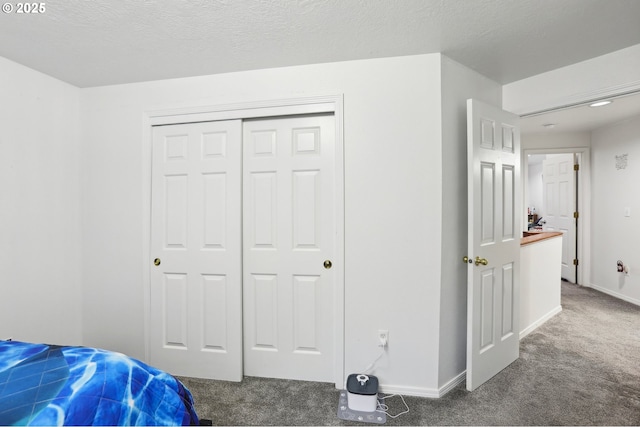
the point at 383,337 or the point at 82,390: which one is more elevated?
the point at 82,390

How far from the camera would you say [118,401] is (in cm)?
102

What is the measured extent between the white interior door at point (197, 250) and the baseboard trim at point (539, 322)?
8.61 ft

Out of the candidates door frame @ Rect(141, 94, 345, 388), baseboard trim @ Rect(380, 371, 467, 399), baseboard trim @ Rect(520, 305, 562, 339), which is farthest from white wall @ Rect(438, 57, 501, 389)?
baseboard trim @ Rect(520, 305, 562, 339)

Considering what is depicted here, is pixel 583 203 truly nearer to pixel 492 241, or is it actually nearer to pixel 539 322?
pixel 539 322

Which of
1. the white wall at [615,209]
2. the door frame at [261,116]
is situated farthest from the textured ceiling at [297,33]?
the white wall at [615,209]

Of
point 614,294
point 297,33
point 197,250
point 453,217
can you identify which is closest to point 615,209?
point 614,294

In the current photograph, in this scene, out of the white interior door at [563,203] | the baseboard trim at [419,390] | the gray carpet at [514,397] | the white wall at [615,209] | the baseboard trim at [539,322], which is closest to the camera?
the gray carpet at [514,397]

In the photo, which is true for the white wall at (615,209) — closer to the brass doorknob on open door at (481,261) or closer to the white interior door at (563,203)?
the white interior door at (563,203)

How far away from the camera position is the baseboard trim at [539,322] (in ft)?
9.43

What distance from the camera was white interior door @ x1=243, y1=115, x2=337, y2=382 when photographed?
219 cm

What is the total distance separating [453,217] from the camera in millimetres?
2082

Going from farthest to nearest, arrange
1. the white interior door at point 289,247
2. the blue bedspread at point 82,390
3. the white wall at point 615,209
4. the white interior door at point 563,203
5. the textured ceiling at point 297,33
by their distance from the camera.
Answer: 1. the white interior door at point 563,203
2. the white wall at point 615,209
3. the white interior door at point 289,247
4. the textured ceiling at point 297,33
5. the blue bedspread at point 82,390

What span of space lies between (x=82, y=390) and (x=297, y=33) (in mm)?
1897

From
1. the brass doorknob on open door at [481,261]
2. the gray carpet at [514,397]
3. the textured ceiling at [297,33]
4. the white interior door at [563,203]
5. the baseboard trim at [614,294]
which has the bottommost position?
the gray carpet at [514,397]
